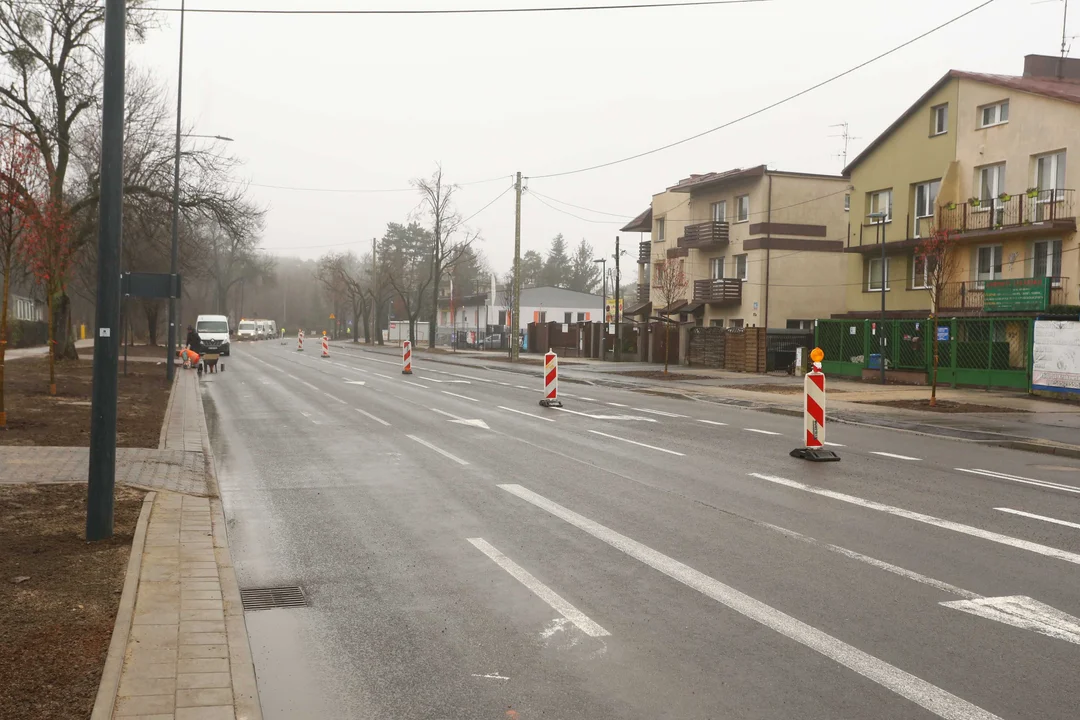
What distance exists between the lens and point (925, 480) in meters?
11.2

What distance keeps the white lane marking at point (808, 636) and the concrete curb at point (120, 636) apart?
137 inches

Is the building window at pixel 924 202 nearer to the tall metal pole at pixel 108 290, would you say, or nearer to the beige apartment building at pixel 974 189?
the beige apartment building at pixel 974 189

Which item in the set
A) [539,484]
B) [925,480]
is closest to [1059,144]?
[925,480]

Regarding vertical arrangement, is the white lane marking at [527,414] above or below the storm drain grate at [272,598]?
above

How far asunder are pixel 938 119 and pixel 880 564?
32.4 metres

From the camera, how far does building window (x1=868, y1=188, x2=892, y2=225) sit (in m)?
37.0

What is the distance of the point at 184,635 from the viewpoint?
5004mm

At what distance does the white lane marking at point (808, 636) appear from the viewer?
14.3 ft

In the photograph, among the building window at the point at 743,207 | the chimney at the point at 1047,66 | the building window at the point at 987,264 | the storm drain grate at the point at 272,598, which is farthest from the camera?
the building window at the point at 743,207

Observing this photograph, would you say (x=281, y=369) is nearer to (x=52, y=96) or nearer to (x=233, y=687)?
(x=52, y=96)

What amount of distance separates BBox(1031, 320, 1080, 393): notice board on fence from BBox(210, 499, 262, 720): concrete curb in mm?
22000

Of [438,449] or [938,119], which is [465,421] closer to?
[438,449]

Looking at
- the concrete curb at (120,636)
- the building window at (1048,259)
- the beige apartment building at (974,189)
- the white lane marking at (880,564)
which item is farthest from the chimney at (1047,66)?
the concrete curb at (120,636)

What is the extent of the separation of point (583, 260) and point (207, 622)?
138396mm
